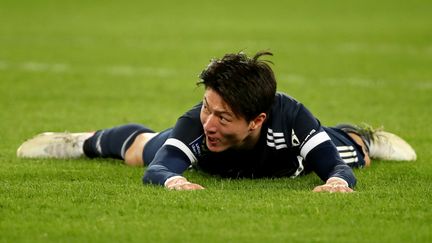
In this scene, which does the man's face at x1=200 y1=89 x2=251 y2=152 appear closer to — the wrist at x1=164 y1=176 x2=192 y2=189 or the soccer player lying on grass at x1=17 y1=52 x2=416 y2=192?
the soccer player lying on grass at x1=17 y1=52 x2=416 y2=192

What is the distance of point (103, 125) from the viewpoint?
1098cm

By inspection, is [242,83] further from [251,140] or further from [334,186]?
[334,186]

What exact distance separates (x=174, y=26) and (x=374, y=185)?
693 inches

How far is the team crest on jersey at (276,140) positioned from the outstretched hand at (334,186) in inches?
20.7

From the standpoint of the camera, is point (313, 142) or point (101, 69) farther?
point (101, 69)

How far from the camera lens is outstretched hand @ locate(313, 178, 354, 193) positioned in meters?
6.70

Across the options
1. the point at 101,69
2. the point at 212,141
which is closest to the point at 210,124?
the point at 212,141

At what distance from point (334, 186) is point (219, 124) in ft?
2.77

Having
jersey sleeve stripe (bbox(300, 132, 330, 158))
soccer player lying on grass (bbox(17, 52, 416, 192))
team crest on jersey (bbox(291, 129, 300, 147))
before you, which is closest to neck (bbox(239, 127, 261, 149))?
soccer player lying on grass (bbox(17, 52, 416, 192))

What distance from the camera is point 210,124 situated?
6.84m

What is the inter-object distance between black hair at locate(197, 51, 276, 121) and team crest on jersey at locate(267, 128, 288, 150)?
0.27m

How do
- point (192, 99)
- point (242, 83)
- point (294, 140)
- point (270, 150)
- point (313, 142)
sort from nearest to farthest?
point (242, 83)
point (313, 142)
point (294, 140)
point (270, 150)
point (192, 99)

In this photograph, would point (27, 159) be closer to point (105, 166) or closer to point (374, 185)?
point (105, 166)

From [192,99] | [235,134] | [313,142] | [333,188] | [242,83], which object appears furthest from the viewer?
[192,99]
